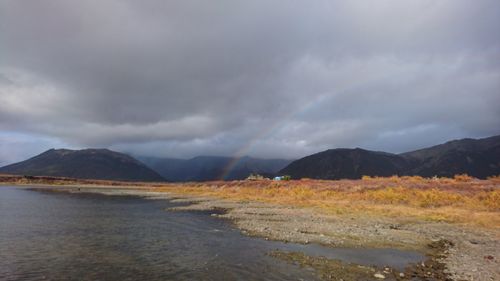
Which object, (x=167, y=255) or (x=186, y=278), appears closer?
(x=186, y=278)

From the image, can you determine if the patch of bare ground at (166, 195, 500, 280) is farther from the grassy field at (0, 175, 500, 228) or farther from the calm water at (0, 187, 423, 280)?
the grassy field at (0, 175, 500, 228)

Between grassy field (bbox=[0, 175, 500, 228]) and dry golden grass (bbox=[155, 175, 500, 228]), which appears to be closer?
grassy field (bbox=[0, 175, 500, 228])

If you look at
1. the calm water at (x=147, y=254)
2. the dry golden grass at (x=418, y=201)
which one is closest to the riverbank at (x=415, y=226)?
the dry golden grass at (x=418, y=201)

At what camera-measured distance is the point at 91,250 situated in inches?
1052

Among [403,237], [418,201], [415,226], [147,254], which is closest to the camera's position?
[147,254]

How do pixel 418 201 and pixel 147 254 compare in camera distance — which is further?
pixel 418 201

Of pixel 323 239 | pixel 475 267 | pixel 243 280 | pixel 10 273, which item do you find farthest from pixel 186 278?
pixel 475 267

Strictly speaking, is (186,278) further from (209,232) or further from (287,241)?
(209,232)

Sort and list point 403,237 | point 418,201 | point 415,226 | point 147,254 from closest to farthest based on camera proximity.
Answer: point 147,254 < point 403,237 < point 415,226 < point 418,201

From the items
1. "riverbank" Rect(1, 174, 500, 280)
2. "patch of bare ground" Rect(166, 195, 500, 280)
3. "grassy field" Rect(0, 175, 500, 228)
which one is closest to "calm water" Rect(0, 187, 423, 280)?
"patch of bare ground" Rect(166, 195, 500, 280)

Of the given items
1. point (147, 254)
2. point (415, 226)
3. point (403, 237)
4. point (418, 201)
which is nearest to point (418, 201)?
point (418, 201)

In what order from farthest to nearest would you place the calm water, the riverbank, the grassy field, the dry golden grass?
the dry golden grass → the grassy field → the riverbank → the calm water

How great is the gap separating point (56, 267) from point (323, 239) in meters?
20.7

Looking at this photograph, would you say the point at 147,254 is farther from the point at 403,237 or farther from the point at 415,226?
the point at 415,226
